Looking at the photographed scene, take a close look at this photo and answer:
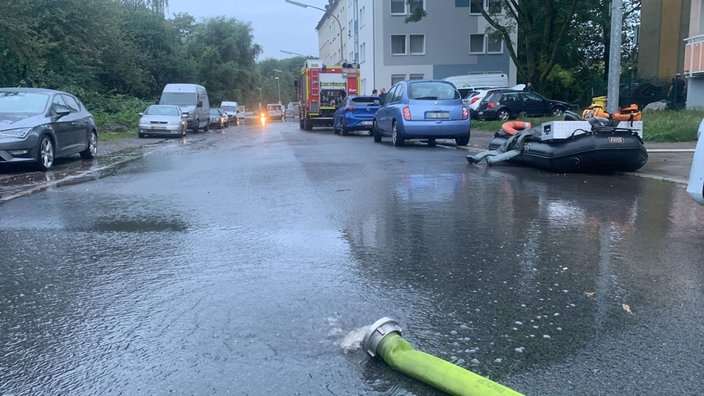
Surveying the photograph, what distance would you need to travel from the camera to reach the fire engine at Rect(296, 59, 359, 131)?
102 feet

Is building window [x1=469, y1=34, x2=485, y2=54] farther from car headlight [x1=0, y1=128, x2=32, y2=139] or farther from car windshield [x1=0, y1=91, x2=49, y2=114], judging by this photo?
car headlight [x1=0, y1=128, x2=32, y2=139]

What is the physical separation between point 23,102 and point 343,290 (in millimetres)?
10962

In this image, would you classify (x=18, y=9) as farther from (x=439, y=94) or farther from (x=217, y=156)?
(x=439, y=94)

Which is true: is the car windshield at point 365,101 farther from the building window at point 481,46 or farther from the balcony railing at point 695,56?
the building window at point 481,46

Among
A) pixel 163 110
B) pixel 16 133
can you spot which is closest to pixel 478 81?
pixel 163 110

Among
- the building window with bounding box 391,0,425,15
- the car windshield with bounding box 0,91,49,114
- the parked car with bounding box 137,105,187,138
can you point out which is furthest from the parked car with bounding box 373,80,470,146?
the building window with bounding box 391,0,425,15

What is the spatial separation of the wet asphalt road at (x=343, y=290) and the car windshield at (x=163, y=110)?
62.9ft

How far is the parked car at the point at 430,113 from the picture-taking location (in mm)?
16125

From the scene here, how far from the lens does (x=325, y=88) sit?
31000 millimetres

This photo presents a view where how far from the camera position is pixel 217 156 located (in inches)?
614

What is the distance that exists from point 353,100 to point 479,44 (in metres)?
28.6

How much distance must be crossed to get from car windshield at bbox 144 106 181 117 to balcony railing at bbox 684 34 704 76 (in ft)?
68.0

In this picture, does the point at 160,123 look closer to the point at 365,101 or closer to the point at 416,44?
the point at 365,101

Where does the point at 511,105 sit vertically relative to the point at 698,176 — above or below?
above
